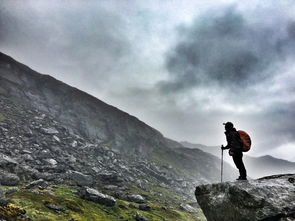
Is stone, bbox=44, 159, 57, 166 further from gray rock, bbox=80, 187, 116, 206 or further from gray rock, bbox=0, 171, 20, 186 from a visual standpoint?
gray rock, bbox=0, 171, 20, 186

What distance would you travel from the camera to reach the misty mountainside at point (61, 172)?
172ft

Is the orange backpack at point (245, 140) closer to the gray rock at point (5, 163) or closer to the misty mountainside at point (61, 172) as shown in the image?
the misty mountainside at point (61, 172)

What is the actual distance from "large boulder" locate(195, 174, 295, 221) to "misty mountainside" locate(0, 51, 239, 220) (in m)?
27.6

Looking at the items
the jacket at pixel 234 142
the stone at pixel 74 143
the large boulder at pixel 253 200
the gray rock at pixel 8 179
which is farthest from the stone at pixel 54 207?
the stone at pixel 74 143

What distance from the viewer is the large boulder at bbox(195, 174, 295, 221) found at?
13.3 m

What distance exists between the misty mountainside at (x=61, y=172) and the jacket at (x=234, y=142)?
29.2 meters

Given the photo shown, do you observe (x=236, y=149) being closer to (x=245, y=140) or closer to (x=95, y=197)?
(x=245, y=140)

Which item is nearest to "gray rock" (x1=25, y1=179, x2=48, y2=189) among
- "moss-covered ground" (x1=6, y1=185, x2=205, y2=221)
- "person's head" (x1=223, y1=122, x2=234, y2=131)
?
"moss-covered ground" (x1=6, y1=185, x2=205, y2=221)

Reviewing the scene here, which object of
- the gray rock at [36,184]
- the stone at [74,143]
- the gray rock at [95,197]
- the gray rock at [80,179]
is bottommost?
the gray rock at [95,197]

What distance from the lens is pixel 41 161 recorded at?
92500 millimetres

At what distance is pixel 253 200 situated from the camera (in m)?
13.8

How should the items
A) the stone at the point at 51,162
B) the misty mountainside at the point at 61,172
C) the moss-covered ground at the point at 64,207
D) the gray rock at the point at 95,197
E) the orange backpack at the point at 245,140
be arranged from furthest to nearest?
the stone at the point at 51,162
the gray rock at the point at 95,197
the misty mountainside at the point at 61,172
the moss-covered ground at the point at 64,207
the orange backpack at the point at 245,140

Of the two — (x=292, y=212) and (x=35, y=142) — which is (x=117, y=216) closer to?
(x=292, y=212)

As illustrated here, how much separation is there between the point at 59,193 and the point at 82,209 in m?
9.38
